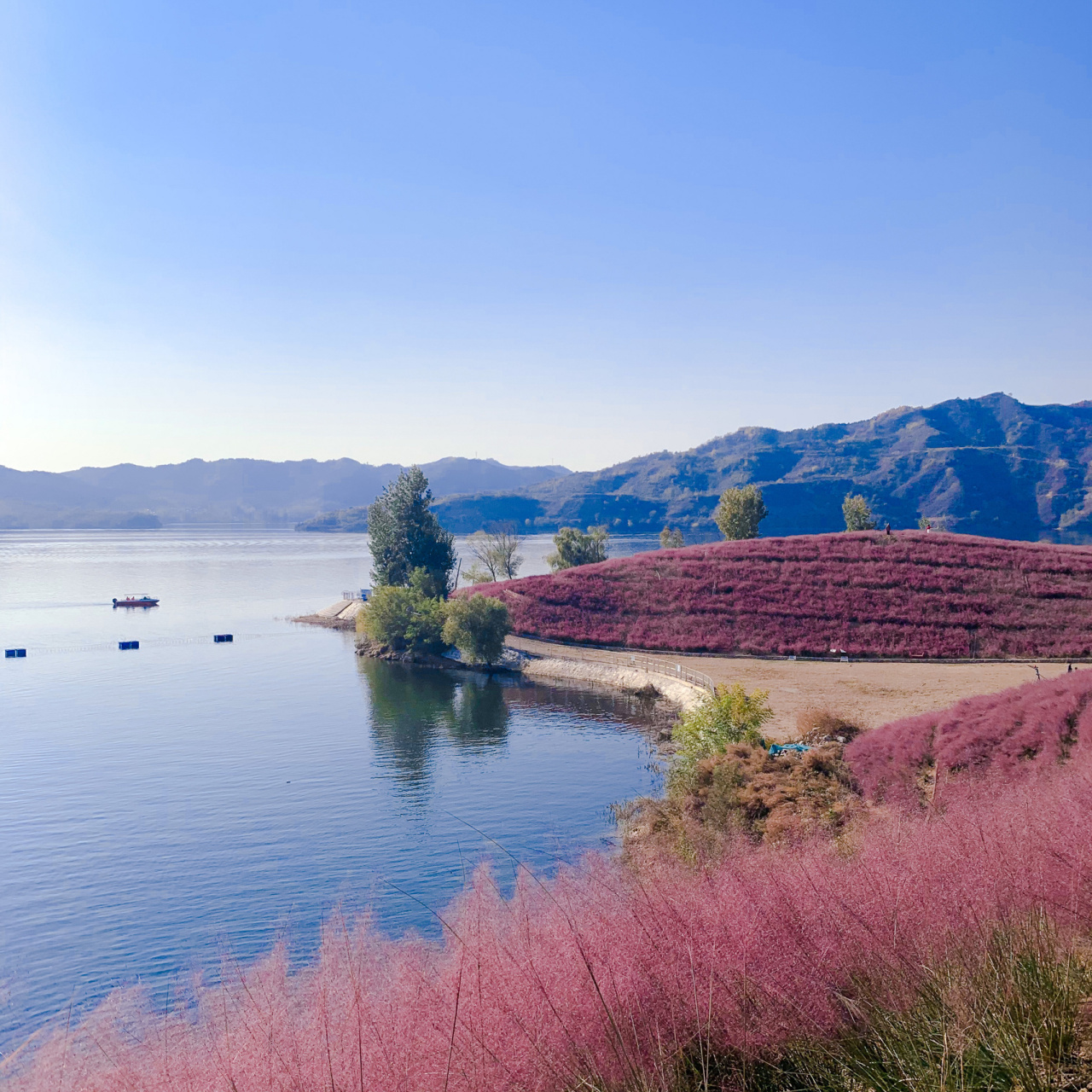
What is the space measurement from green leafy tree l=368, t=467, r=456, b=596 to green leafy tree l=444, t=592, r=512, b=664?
14.5 meters

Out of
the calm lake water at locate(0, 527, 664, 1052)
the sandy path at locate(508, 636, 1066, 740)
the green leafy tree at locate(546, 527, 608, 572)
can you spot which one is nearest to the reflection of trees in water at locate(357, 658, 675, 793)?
the calm lake water at locate(0, 527, 664, 1052)

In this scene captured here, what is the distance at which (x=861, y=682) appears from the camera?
48688mm

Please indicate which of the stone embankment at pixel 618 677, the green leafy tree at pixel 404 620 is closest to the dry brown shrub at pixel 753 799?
the stone embankment at pixel 618 677

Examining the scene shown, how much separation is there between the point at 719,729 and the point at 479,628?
3656 centimetres

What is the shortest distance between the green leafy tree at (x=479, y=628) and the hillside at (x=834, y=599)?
20.1 ft

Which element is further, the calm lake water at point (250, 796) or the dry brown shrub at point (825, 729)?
the dry brown shrub at point (825, 729)

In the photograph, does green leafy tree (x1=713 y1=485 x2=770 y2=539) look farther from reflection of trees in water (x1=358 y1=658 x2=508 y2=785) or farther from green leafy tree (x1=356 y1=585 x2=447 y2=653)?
reflection of trees in water (x1=358 y1=658 x2=508 y2=785)

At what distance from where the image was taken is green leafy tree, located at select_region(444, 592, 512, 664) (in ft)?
219

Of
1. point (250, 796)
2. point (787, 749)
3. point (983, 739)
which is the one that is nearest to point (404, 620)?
point (250, 796)

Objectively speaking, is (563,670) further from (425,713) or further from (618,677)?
(425,713)

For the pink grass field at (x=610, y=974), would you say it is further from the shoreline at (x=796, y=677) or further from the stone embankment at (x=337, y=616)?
Answer: the stone embankment at (x=337, y=616)

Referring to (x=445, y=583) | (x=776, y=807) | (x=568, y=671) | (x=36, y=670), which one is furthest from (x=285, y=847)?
(x=445, y=583)

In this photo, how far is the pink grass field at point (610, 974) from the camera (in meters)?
6.80

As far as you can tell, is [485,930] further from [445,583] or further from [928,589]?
[445,583]
